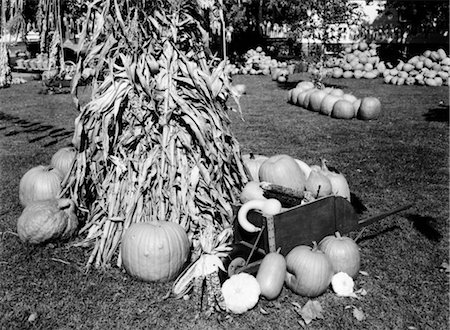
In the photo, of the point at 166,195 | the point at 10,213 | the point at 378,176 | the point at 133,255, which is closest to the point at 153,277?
the point at 133,255

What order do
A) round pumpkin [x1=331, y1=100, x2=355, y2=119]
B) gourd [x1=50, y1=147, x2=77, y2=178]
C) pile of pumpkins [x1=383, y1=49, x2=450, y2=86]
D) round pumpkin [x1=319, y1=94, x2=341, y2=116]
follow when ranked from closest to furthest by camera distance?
gourd [x1=50, y1=147, x2=77, y2=178]
round pumpkin [x1=331, y1=100, x2=355, y2=119]
round pumpkin [x1=319, y1=94, x2=341, y2=116]
pile of pumpkins [x1=383, y1=49, x2=450, y2=86]

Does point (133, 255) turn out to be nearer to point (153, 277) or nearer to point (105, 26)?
point (153, 277)

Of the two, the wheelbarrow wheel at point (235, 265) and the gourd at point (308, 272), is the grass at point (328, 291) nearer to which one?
the gourd at point (308, 272)

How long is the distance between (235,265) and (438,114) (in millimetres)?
8889

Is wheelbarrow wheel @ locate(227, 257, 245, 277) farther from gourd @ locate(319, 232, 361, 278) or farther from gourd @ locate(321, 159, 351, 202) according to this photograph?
gourd @ locate(321, 159, 351, 202)

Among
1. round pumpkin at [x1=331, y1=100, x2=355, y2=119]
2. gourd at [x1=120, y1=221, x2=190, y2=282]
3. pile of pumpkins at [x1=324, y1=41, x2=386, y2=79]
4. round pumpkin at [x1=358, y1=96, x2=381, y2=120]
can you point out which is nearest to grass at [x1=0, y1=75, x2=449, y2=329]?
gourd at [x1=120, y1=221, x2=190, y2=282]

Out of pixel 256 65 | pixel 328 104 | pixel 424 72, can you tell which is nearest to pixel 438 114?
pixel 328 104

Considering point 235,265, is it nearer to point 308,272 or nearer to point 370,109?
point 308,272

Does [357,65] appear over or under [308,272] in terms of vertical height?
under

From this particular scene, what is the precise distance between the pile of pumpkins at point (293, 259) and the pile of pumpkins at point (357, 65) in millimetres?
15038

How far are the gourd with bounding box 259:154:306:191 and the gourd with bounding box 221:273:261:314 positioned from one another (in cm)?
115

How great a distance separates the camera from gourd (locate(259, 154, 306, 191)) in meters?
4.36

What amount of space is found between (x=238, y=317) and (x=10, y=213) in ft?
10.6

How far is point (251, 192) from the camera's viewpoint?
13.9ft
